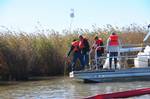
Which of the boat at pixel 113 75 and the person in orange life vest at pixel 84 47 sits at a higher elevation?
the person in orange life vest at pixel 84 47

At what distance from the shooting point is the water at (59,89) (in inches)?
688

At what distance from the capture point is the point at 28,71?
25.5 metres

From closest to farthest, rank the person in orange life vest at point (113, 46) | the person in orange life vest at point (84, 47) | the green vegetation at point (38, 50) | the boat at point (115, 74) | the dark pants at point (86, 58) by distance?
the boat at point (115, 74)
the person in orange life vest at point (113, 46)
the person in orange life vest at point (84, 47)
the dark pants at point (86, 58)
the green vegetation at point (38, 50)

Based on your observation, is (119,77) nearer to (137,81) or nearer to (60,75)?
(137,81)

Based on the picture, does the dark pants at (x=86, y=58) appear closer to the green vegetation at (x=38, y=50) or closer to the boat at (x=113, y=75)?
the boat at (x=113, y=75)

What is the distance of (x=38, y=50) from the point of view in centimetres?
2623

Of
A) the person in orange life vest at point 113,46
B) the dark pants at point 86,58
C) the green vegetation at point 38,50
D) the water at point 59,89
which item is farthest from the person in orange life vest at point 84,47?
the green vegetation at point 38,50

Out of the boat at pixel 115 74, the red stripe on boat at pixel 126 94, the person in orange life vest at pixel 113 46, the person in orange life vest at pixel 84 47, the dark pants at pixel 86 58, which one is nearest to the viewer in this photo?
the red stripe on boat at pixel 126 94

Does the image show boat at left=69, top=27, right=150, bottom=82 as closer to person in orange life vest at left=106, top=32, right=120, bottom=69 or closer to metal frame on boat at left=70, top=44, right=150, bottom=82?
metal frame on boat at left=70, top=44, right=150, bottom=82

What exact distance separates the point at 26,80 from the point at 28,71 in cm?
105

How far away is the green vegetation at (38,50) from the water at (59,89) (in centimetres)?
217

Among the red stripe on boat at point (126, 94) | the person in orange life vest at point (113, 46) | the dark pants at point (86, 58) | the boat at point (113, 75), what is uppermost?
the person in orange life vest at point (113, 46)

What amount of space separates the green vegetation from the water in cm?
217

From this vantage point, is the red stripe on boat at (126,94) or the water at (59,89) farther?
the water at (59,89)
